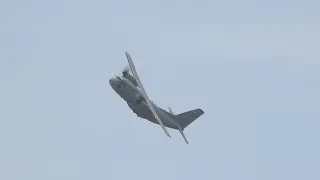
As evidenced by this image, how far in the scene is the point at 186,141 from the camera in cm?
13088

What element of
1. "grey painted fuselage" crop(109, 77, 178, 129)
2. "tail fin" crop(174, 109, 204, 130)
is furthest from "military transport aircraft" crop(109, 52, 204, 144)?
"tail fin" crop(174, 109, 204, 130)

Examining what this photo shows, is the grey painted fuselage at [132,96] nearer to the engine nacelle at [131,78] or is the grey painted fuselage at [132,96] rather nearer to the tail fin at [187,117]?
the engine nacelle at [131,78]

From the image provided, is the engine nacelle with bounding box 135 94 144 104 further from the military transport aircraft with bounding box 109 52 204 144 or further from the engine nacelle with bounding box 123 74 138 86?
the engine nacelle with bounding box 123 74 138 86

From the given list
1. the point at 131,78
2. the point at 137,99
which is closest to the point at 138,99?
the point at 137,99

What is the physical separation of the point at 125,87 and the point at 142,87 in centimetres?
436

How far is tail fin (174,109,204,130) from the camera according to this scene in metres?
148

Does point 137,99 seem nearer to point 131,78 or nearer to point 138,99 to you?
point 138,99

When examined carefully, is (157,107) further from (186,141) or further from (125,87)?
(186,141)

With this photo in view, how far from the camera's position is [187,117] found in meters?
149

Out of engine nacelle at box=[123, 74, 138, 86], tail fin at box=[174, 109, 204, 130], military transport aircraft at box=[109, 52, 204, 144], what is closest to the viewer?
military transport aircraft at box=[109, 52, 204, 144]

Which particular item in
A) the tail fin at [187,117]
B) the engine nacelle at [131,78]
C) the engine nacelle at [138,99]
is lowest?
the tail fin at [187,117]

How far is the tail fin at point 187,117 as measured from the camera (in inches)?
5827

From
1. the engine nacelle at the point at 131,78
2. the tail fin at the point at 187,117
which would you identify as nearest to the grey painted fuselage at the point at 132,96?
the engine nacelle at the point at 131,78

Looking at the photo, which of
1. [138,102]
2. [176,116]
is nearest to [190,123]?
[176,116]
